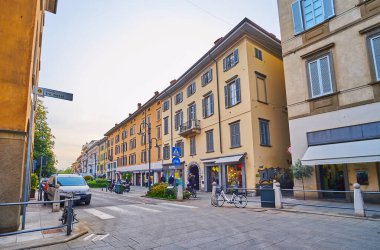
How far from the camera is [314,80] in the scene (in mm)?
14141

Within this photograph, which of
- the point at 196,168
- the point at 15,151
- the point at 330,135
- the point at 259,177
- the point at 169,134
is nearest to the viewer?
the point at 15,151

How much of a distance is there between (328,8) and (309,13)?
3.90 ft

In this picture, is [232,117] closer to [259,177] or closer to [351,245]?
[259,177]

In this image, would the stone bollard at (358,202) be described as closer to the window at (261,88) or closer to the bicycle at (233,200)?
the bicycle at (233,200)

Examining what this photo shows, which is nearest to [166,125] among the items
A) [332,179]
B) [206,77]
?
[206,77]

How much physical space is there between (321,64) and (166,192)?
1270 centimetres

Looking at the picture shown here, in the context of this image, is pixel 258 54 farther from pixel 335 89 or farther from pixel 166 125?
pixel 166 125

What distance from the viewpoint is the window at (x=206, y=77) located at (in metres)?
24.1

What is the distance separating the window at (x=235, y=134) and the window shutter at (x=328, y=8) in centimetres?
941

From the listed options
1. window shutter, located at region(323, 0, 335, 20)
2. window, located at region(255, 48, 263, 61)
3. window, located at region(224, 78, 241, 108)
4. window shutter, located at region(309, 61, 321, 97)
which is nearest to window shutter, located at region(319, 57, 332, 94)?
window shutter, located at region(309, 61, 321, 97)

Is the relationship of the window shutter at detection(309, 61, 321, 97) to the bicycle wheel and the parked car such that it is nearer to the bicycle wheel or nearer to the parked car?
the bicycle wheel

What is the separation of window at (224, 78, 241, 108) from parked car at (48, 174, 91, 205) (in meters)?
12.7

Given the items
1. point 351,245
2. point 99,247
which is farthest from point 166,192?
point 351,245

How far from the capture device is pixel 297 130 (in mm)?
14898
